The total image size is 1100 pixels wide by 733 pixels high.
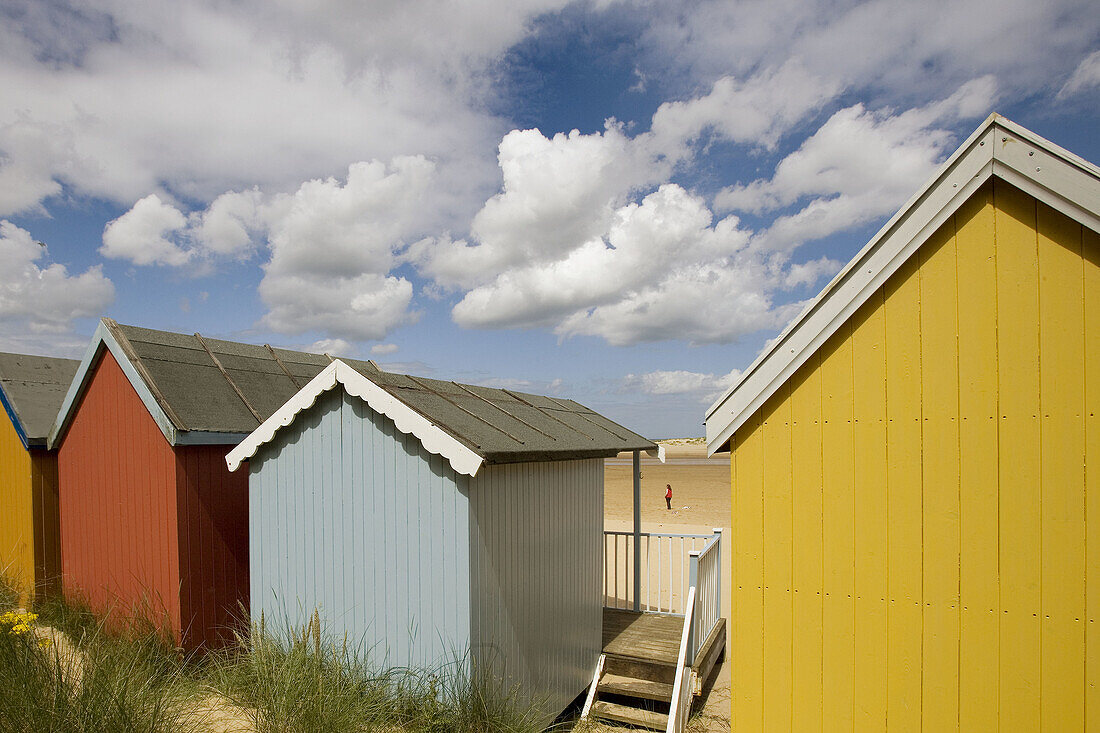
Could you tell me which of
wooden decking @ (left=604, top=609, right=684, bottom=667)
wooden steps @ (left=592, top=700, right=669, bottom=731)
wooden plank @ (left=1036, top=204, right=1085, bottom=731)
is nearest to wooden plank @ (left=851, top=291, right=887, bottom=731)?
wooden plank @ (left=1036, top=204, right=1085, bottom=731)

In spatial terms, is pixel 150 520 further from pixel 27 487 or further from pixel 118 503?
pixel 27 487

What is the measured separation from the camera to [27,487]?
9.73 metres

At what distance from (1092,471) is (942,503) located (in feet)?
2.67

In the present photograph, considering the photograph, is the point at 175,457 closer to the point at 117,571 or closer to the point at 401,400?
the point at 117,571

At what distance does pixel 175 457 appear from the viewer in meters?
7.89

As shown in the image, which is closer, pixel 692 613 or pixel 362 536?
pixel 362 536

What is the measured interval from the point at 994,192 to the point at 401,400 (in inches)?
193

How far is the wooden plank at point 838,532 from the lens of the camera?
4.46m

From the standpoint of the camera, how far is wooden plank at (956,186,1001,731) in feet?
13.5

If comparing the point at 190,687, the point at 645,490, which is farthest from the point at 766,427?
the point at 645,490

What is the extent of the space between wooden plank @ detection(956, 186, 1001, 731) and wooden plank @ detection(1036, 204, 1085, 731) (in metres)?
0.26

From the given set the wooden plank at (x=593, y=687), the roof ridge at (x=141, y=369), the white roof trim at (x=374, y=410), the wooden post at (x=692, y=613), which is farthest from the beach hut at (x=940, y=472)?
the roof ridge at (x=141, y=369)

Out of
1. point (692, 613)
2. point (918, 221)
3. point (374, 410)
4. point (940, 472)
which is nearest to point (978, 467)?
point (940, 472)

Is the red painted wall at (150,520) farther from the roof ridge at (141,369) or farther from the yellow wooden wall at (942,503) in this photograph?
the yellow wooden wall at (942,503)
